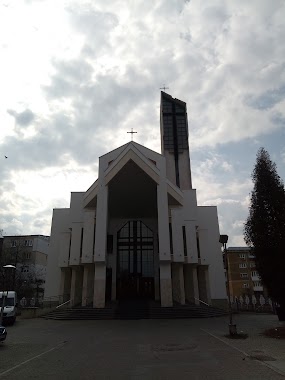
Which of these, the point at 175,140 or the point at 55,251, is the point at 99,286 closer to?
the point at 55,251

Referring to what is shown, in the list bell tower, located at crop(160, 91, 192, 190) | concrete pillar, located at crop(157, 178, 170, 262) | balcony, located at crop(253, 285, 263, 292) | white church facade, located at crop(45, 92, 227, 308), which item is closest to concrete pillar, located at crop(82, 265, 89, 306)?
white church facade, located at crop(45, 92, 227, 308)

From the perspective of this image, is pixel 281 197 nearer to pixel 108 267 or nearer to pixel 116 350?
pixel 116 350

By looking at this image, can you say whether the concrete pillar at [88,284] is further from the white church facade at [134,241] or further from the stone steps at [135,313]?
the stone steps at [135,313]

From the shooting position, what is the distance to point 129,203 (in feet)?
121

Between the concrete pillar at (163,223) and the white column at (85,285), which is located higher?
the concrete pillar at (163,223)

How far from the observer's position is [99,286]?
2852 centimetres

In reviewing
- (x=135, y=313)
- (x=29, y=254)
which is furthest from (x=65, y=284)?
(x=29, y=254)

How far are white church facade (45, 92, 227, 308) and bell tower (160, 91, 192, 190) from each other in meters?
9.32

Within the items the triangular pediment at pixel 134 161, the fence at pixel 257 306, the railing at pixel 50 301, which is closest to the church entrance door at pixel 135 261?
the railing at pixel 50 301

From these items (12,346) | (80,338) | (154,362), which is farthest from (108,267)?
(154,362)

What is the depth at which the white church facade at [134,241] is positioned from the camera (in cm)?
3031

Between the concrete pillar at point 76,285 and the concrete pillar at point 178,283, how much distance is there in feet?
33.2

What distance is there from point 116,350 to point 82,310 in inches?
650

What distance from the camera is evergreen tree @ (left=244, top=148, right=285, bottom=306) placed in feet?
54.7
